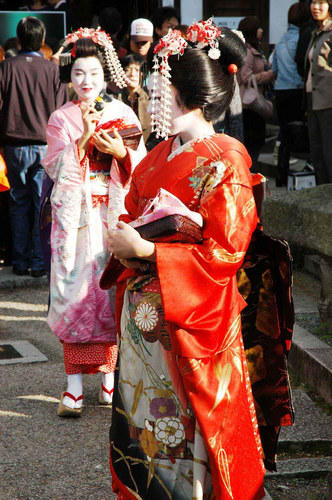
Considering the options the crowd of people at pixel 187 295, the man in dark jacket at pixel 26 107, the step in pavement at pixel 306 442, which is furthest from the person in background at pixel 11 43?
the crowd of people at pixel 187 295

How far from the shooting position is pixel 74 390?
407cm

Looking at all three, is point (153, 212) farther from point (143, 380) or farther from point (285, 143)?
point (285, 143)

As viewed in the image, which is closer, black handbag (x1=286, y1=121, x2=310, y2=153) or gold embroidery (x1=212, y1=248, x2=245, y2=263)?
gold embroidery (x1=212, y1=248, x2=245, y2=263)

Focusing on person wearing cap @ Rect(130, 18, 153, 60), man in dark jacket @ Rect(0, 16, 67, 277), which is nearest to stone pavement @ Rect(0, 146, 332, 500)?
man in dark jacket @ Rect(0, 16, 67, 277)

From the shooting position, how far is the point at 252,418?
264cm

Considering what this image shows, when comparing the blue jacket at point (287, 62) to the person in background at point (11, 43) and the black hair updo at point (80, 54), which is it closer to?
the person in background at point (11, 43)

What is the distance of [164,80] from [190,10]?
8.79 metres

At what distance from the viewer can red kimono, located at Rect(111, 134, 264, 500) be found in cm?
245

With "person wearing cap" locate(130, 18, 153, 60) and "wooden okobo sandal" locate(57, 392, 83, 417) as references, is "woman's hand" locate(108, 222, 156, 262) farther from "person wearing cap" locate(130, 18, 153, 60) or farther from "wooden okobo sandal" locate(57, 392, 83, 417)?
"person wearing cap" locate(130, 18, 153, 60)

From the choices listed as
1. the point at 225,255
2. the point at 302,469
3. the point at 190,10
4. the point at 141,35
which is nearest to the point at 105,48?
the point at 225,255

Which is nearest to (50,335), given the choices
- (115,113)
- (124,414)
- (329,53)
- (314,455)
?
(115,113)

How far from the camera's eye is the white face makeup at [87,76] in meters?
4.18

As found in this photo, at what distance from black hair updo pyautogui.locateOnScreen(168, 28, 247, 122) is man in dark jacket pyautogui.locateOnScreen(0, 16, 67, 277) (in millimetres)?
4445

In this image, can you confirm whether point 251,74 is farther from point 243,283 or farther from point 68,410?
point 243,283
